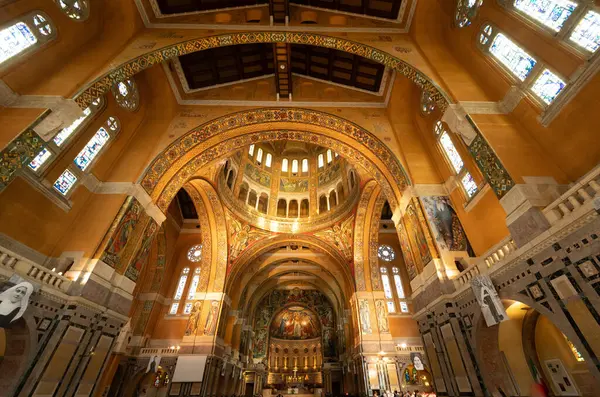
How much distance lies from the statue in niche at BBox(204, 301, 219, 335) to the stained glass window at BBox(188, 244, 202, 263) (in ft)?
13.8

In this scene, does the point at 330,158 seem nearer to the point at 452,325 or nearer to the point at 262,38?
the point at 262,38

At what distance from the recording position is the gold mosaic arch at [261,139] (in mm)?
11328

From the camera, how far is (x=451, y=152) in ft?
32.5

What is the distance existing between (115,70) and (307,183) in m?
15.1

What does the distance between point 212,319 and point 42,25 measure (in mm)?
16036

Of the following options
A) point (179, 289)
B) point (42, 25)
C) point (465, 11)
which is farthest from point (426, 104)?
point (179, 289)

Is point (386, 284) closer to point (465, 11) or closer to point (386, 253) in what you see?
point (386, 253)

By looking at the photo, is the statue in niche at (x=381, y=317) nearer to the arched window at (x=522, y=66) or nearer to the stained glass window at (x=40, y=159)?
the arched window at (x=522, y=66)

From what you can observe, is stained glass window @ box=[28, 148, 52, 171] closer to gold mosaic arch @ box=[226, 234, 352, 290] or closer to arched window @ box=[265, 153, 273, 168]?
gold mosaic arch @ box=[226, 234, 352, 290]

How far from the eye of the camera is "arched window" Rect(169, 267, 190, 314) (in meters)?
18.6

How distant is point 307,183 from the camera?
21.8 m

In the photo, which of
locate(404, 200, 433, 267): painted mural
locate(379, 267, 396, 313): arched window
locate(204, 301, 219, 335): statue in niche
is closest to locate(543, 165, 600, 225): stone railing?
locate(404, 200, 433, 267): painted mural

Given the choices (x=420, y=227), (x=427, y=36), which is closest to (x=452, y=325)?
(x=420, y=227)

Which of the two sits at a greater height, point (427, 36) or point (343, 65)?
point (343, 65)
